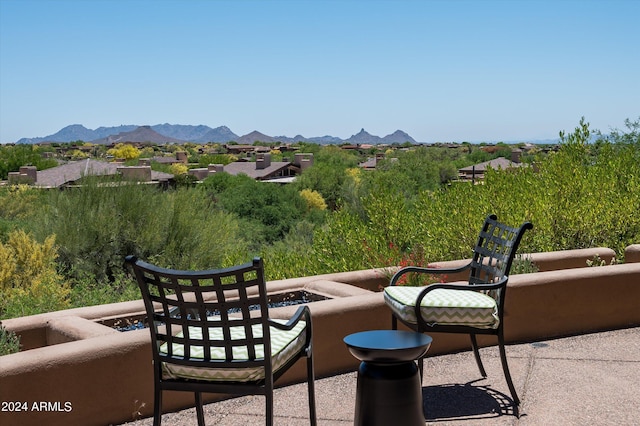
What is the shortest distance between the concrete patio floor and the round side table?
89cm

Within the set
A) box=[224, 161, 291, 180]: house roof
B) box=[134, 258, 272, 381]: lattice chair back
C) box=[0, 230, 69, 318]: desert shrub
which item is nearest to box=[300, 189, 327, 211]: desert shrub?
box=[224, 161, 291, 180]: house roof

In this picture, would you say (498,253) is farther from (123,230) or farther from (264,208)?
(264,208)

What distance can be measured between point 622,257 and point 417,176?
6209 cm

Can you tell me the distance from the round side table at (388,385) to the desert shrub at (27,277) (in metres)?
4.84

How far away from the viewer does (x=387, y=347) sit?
4438 mm

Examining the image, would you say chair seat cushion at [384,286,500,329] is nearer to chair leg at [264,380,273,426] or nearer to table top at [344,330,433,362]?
table top at [344,330,433,362]

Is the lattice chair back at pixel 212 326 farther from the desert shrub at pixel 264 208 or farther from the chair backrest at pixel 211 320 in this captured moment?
the desert shrub at pixel 264 208

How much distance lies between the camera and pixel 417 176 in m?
72.3

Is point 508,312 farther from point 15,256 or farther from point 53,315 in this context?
point 15,256

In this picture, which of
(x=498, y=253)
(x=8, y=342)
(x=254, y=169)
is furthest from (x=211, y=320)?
(x=254, y=169)

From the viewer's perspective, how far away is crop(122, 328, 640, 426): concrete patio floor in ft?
17.4

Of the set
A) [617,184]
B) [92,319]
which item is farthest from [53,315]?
[617,184]

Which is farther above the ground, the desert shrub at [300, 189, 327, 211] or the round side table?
the round side table

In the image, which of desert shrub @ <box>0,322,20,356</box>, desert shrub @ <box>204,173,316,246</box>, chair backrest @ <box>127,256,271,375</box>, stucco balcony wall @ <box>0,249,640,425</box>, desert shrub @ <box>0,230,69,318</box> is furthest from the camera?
desert shrub @ <box>204,173,316,246</box>
